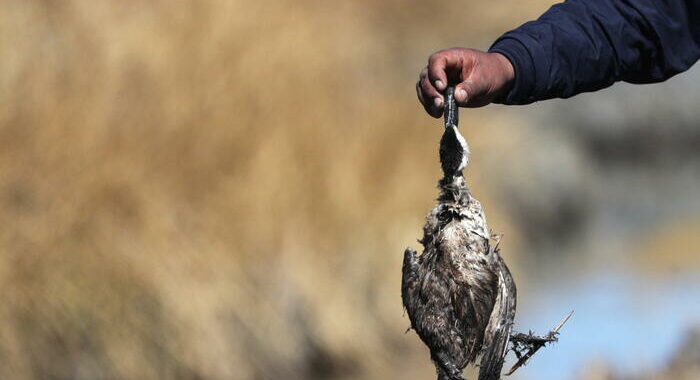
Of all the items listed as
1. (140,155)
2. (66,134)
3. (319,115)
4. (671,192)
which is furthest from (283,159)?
(671,192)

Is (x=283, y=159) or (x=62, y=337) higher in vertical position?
(x=283, y=159)

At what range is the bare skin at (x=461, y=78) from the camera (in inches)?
45.8

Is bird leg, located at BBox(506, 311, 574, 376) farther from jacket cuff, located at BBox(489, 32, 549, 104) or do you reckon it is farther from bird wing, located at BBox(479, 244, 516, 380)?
jacket cuff, located at BBox(489, 32, 549, 104)

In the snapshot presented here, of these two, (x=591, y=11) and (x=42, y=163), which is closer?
(x=591, y=11)

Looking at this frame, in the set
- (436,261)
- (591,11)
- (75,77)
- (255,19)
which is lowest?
(436,261)

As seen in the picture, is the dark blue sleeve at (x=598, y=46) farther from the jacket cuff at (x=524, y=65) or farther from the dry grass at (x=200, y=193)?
the dry grass at (x=200, y=193)

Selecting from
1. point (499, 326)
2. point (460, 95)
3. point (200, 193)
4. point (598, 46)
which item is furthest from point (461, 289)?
point (200, 193)

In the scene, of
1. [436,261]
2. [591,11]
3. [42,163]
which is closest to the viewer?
[436,261]

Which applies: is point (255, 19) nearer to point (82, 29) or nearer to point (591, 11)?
point (82, 29)

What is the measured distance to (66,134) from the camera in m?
2.62

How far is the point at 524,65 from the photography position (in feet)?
4.18

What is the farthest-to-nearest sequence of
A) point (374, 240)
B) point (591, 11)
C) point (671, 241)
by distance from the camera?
point (671, 241) → point (374, 240) → point (591, 11)

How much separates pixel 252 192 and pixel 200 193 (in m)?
0.13

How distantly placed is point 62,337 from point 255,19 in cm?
89
